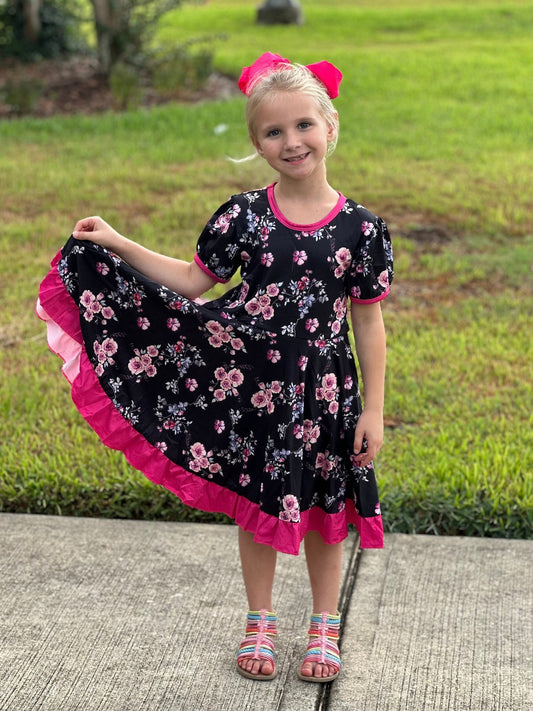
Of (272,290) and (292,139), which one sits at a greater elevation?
(292,139)

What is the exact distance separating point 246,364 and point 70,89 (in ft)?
30.7

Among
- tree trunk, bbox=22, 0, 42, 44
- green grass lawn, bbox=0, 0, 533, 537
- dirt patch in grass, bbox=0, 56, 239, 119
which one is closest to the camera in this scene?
green grass lawn, bbox=0, 0, 533, 537

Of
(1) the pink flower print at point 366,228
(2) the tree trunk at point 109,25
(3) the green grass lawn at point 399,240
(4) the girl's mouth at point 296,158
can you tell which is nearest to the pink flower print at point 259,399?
(1) the pink flower print at point 366,228

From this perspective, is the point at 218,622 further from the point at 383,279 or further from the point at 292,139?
the point at 292,139

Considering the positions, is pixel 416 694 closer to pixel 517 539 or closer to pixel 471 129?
pixel 517 539

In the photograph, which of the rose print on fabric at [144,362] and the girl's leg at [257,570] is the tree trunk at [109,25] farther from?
the girl's leg at [257,570]

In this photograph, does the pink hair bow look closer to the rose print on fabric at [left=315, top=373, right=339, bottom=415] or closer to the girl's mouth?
the girl's mouth

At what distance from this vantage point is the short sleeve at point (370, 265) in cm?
253

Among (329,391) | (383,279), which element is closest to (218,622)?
(329,391)

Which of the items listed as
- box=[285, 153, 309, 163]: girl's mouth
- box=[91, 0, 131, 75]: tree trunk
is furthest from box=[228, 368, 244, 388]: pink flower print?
box=[91, 0, 131, 75]: tree trunk

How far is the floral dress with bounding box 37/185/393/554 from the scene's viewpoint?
99.5 inches

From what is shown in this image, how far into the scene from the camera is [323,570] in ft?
8.99

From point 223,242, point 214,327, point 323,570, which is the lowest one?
point 323,570

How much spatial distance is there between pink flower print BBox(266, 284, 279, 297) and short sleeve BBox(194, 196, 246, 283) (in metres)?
0.12
